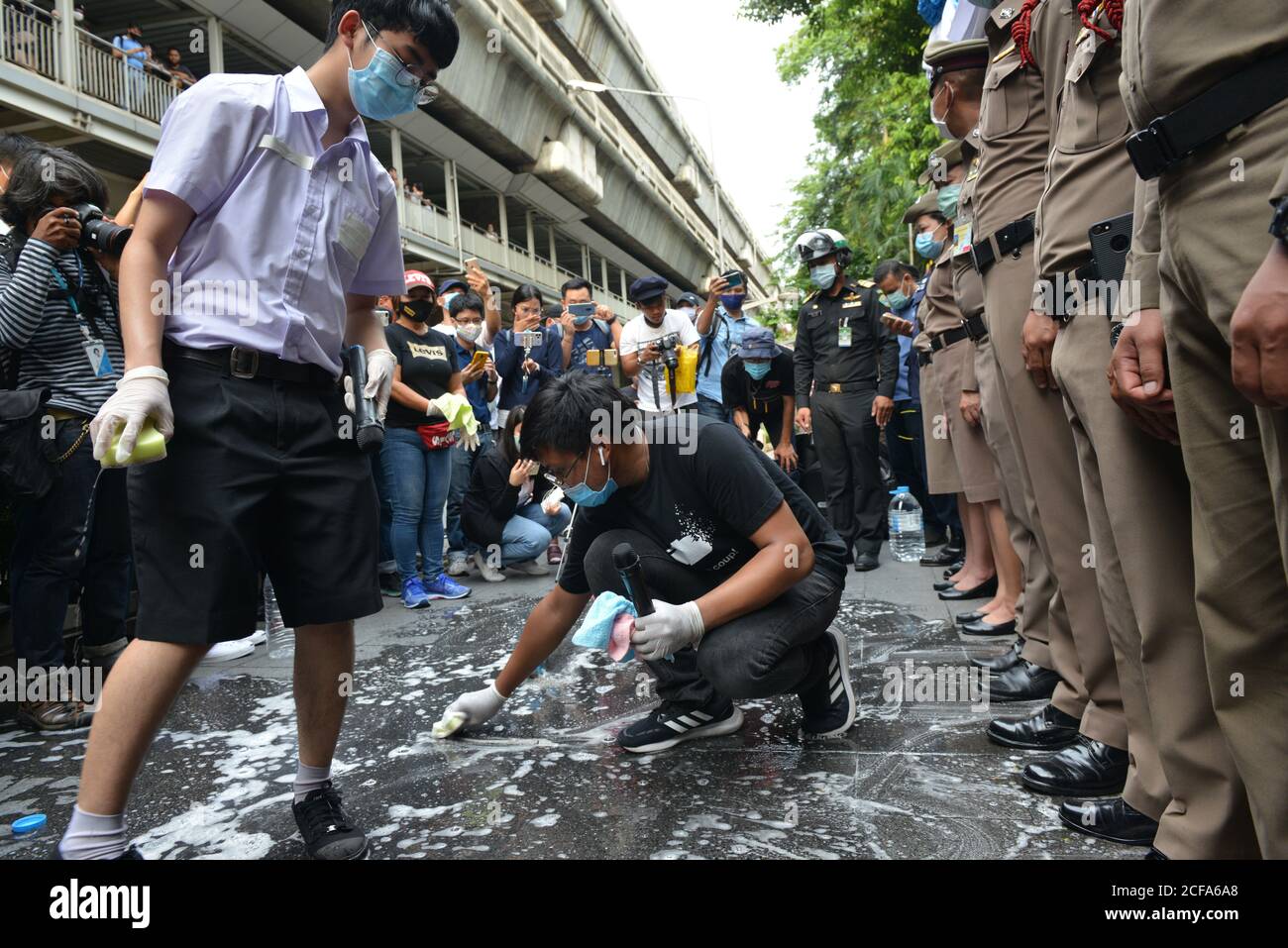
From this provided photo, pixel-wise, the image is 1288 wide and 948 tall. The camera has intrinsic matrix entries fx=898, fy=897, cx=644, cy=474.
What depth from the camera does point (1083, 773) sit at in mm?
2049

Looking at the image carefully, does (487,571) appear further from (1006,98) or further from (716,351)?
(1006,98)

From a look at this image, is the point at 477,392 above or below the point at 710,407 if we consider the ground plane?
above

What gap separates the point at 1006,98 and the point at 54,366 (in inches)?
125

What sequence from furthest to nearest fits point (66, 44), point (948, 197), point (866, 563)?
1. point (66, 44)
2. point (866, 563)
3. point (948, 197)

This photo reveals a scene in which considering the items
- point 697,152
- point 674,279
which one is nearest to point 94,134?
point 674,279

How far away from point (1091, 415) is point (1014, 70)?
3.73ft

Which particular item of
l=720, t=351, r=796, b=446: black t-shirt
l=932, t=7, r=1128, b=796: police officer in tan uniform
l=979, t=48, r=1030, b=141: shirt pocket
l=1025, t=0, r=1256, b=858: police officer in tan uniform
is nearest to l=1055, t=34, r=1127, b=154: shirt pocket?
l=1025, t=0, r=1256, b=858: police officer in tan uniform

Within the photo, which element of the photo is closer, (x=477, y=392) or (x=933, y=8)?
(x=933, y=8)

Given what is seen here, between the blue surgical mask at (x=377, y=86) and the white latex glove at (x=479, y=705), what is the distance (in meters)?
1.61

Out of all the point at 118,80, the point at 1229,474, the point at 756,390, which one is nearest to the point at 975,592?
the point at 756,390

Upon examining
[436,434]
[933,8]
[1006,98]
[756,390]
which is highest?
[933,8]

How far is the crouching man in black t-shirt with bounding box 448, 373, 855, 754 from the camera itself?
235cm

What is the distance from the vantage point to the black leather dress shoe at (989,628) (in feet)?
11.8

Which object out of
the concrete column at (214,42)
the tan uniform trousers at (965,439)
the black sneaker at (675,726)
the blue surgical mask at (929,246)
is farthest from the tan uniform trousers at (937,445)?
the concrete column at (214,42)
